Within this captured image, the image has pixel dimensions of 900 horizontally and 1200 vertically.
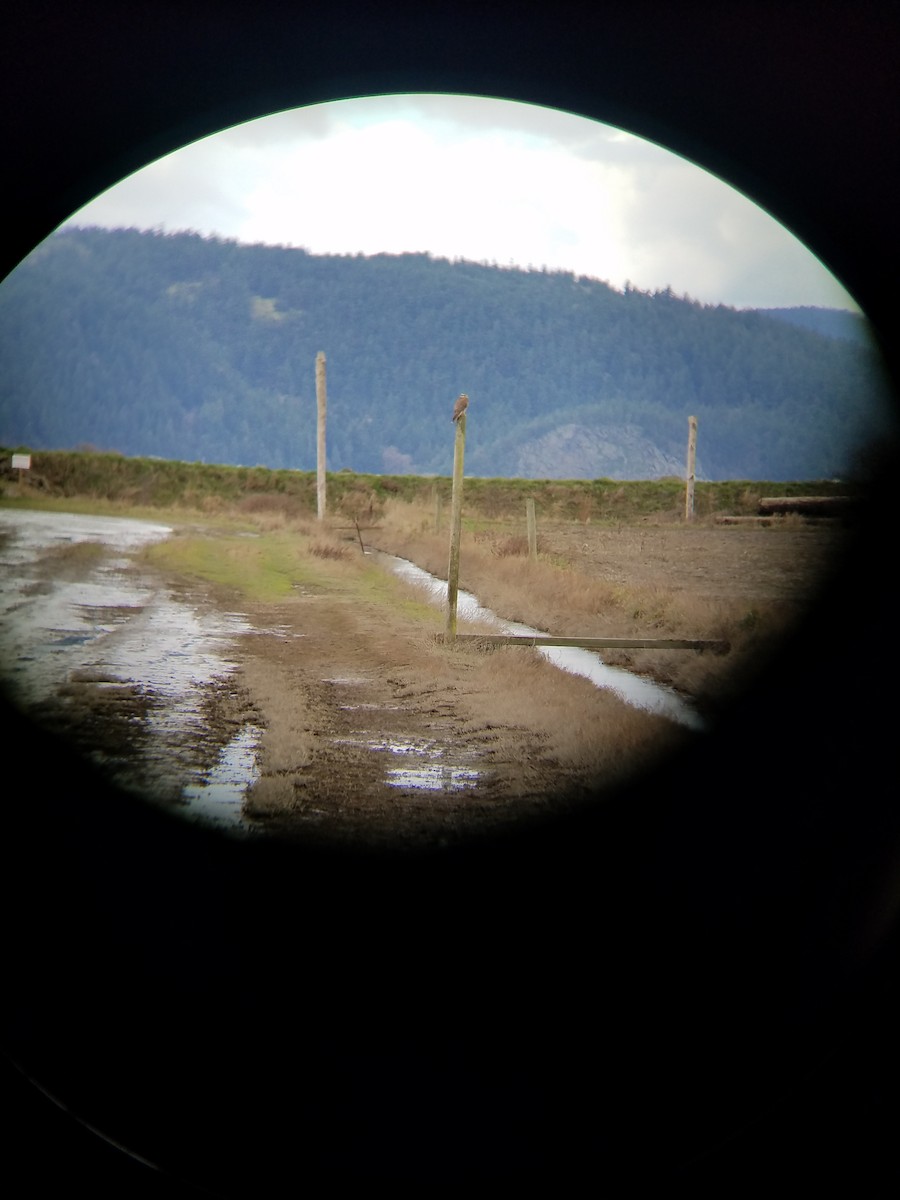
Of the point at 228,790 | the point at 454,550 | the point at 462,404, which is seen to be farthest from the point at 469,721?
the point at 462,404

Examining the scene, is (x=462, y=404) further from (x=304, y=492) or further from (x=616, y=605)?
(x=616, y=605)

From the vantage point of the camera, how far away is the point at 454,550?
1.55m

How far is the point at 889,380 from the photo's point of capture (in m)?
1.24

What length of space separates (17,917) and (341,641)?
2.03 feet

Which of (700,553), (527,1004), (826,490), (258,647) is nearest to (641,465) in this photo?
(700,553)

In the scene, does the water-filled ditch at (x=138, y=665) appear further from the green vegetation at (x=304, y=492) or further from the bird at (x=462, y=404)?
the bird at (x=462, y=404)

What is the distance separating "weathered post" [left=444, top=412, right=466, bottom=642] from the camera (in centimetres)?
152

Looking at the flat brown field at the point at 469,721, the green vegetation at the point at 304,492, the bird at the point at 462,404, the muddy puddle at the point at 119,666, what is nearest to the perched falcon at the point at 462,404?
the bird at the point at 462,404

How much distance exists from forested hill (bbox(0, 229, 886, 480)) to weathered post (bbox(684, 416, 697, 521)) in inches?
0.7

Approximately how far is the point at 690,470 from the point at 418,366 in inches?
18.1

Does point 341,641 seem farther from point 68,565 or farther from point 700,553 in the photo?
point 700,553

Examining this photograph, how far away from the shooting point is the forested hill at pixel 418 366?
4.69 feet

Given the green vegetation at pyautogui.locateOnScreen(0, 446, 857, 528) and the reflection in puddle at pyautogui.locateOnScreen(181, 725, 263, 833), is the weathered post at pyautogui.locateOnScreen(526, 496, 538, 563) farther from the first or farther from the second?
the reflection in puddle at pyautogui.locateOnScreen(181, 725, 263, 833)

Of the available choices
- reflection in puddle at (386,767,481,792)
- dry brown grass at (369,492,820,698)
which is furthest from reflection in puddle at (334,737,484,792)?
dry brown grass at (369,492,820,698)
